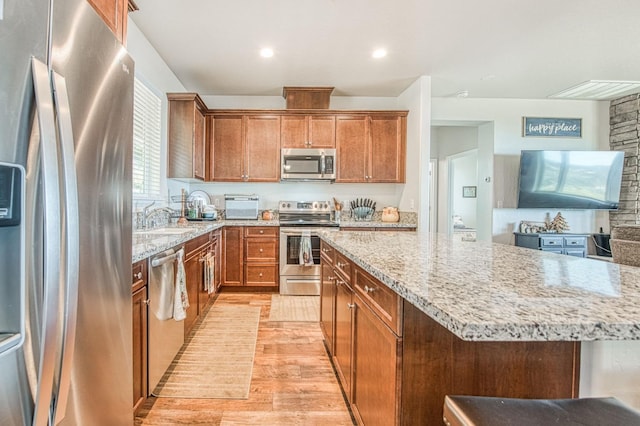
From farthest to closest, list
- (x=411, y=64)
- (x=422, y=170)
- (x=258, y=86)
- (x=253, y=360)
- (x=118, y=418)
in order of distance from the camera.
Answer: (x=258, y=86) → (x=422, y=170) → (x=411, y=64) → (x=253, y=360) → (x=118, y=418)

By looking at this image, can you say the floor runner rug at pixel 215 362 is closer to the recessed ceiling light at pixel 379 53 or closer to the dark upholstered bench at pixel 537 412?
the dark upholstered bench at pixel 537 412

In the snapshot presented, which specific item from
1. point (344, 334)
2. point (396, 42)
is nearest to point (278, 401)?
point (344, 334)

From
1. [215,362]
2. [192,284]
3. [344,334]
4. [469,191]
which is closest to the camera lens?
[344,334]

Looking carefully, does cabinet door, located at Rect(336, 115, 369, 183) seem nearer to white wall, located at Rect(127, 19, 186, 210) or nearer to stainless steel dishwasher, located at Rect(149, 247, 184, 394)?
white wall, located at Rect(127, 19, 186, 210)

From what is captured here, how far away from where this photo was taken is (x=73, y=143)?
34.1 inches

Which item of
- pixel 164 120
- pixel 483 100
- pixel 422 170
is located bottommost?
pixel 422 170

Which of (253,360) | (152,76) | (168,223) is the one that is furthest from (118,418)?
(152,76)

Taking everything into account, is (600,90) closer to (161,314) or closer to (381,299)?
(381,299)

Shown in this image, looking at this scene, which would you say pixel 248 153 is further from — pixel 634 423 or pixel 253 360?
pixel 634 423

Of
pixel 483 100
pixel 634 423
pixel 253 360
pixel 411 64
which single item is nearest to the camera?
pixel 634 423

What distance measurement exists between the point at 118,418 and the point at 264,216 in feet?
11.6

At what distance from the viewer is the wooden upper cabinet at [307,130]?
4520mm

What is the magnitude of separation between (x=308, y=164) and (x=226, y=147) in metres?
1.16

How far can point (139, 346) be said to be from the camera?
1.67 m
